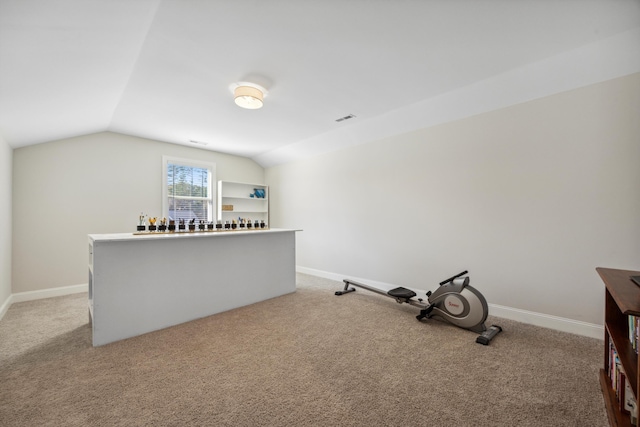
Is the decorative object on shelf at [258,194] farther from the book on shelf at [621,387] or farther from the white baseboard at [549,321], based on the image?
the book on shelf at [621,387]

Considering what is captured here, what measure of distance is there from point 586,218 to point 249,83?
356cm

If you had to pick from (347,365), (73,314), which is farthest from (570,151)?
(73,314)

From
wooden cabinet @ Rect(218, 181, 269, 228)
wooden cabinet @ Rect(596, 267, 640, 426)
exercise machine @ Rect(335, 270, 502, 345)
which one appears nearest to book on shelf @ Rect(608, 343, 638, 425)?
wooden cabinet @ Rect(596, 267, 640, 426)

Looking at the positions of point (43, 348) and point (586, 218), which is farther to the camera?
point (586, 218)

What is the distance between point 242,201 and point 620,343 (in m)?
5.80

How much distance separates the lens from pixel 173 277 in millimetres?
2754

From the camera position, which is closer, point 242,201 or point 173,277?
point 173,277

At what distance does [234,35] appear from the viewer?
78.9 inches

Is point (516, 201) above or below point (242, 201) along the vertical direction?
below

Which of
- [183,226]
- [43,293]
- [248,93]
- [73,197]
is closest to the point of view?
[248,93]

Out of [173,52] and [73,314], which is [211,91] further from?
[73,314]

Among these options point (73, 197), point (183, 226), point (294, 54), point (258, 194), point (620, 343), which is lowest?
point (620, 343)

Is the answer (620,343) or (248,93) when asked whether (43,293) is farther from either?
(620,343)

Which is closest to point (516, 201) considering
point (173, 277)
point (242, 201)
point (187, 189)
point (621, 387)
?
point (621, 387)
